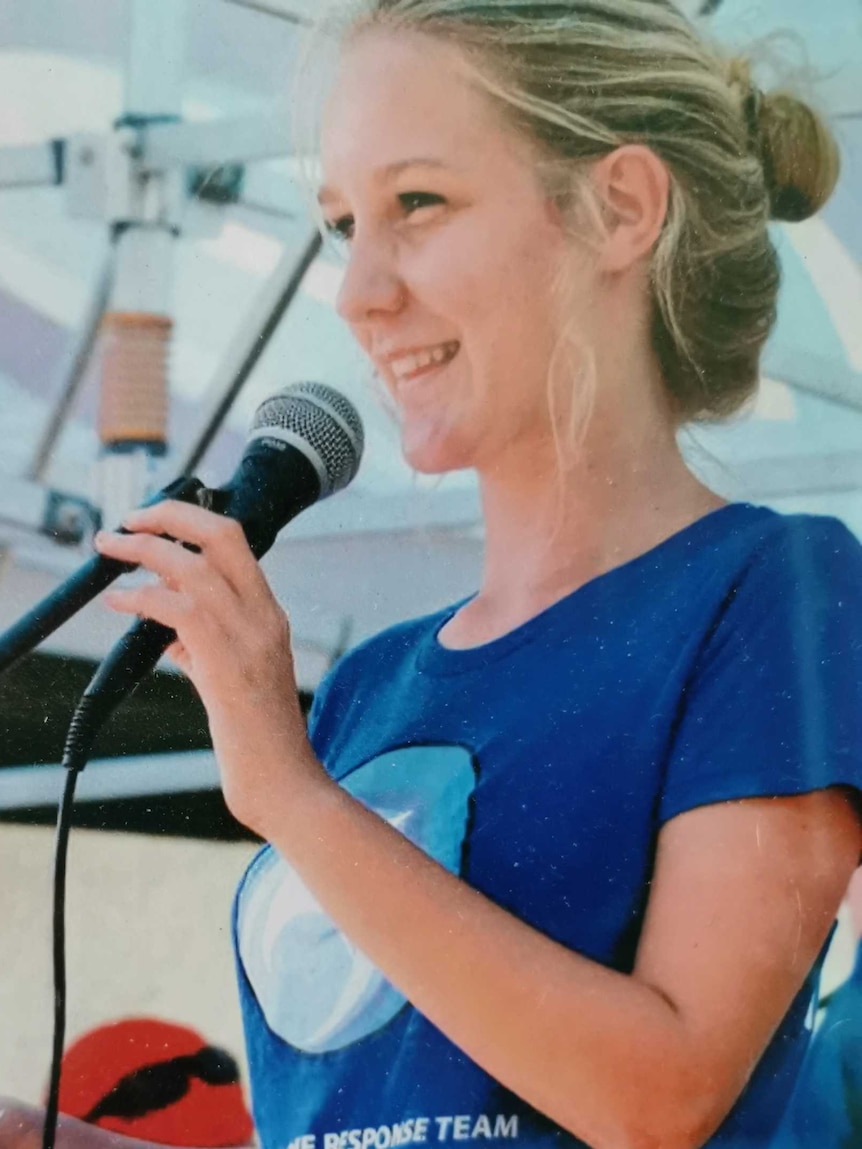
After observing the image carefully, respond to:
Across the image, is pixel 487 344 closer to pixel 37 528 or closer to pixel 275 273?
pixel 275 273

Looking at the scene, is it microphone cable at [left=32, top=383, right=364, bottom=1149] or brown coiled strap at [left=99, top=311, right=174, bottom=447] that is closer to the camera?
microphone cable at [left=32, top=383, right=364, bottom=1149]

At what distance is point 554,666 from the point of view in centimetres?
90

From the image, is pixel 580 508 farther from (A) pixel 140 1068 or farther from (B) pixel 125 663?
(A) pixel 140 1068

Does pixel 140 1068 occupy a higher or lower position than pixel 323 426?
lower

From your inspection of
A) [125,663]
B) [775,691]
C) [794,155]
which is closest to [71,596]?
[125,663]

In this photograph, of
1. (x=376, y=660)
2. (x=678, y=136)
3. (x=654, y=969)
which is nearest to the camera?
(x=654, y=969)

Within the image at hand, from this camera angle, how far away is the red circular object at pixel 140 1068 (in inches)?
40.2

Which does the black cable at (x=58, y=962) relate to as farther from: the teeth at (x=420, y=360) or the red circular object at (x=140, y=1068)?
the teeth at (x=420, y=360)

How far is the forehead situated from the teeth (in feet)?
0.40

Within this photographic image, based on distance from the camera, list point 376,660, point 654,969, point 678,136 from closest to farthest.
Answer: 1. point 654,969
2. point 678,136
3. point 376,660

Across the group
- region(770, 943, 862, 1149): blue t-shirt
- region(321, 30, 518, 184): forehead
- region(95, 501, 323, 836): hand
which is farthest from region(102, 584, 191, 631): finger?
region(770, 943, 862, 1149): blue t-shirt

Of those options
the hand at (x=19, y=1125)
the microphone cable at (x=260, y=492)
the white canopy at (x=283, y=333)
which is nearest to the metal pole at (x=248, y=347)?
the white canopy at (x=283, y=333)

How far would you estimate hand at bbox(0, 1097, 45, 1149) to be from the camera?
3.43 feet

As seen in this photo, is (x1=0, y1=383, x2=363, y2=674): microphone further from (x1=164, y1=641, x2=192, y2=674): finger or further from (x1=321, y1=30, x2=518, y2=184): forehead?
(x1=321, y1=30, x2=518, y2=184): forehead
